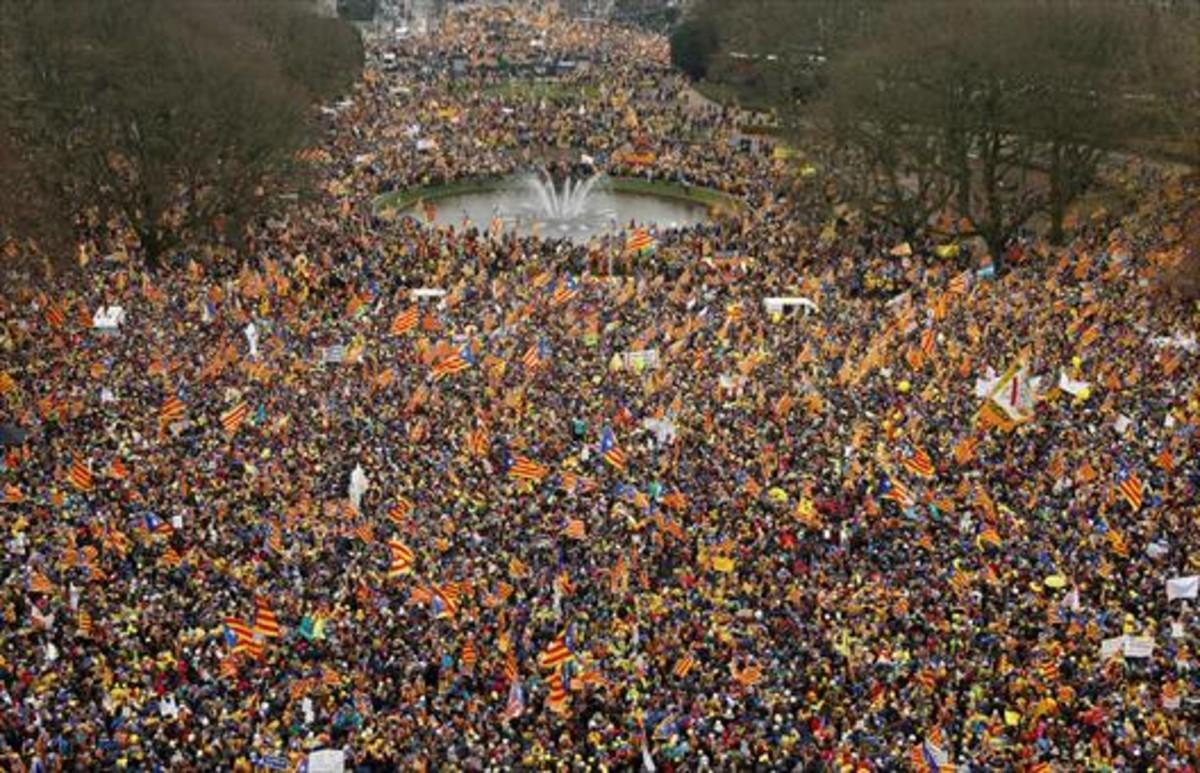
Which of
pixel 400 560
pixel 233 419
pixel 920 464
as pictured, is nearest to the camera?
pixel 400 560

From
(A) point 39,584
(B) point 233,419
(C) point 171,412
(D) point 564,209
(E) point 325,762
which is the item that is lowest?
(E) point 325,762

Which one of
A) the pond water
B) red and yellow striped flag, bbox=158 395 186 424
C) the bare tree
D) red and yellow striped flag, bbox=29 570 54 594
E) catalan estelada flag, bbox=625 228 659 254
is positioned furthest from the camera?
the pond water

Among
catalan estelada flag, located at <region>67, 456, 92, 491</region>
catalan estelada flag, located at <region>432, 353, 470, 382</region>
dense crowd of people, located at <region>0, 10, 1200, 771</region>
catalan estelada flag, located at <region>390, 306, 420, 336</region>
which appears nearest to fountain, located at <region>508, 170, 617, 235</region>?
dense crowd of people, located at <region>0, 10, 1200, 771</region>

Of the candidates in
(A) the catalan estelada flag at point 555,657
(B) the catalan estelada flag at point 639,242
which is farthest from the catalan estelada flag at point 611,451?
(B) the catalan estelada flag at point 639,242

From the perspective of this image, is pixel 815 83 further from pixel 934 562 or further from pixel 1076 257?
pixel 934 562

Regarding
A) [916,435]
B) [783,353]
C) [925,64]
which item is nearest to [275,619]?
[916,435]

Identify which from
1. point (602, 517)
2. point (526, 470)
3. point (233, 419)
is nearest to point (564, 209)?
point (233, 419)

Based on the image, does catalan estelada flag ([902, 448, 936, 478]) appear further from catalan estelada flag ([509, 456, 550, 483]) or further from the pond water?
the pond water

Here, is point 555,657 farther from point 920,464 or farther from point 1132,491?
point 1132,491

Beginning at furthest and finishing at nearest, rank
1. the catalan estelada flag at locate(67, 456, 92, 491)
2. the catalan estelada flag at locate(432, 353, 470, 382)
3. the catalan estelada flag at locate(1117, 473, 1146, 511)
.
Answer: the catalan estelada flag at locate(432, 353, 470, 382), the catalan estelada flag at locate(67, 456, 92, 491), the catalan estelada flag at locate(1117, 473, 1146, 511)
